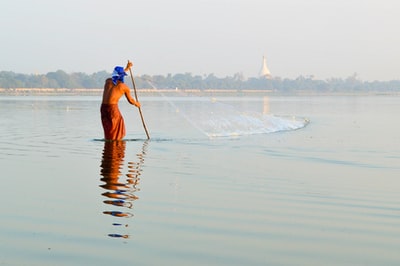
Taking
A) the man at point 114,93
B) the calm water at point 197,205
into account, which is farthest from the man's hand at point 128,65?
the calm water at point 197,205

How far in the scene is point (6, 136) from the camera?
65.4 ft

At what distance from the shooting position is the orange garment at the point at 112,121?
17250 millimetres

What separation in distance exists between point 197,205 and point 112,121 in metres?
9.20

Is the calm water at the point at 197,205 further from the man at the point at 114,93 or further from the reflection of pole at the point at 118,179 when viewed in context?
the man at the point at 114,93

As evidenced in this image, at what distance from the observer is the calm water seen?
628 centimetres

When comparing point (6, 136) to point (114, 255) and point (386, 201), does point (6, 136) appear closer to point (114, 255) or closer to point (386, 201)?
point (386, 201)

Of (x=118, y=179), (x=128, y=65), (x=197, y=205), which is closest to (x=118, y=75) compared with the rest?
(x=128, y=65)

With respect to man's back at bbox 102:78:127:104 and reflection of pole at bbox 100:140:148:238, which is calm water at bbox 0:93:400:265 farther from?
man's back at bbox 102:78:127:104

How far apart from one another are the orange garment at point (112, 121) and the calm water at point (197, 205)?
0.87 m

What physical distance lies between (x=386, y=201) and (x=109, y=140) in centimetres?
1008

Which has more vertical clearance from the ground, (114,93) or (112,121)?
(114,93)

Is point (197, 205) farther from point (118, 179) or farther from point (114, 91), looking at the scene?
point (114, 91)

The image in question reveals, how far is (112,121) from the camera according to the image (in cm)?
1756

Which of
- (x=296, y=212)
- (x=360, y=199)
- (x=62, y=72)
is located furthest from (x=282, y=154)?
(x=62, y=72)
